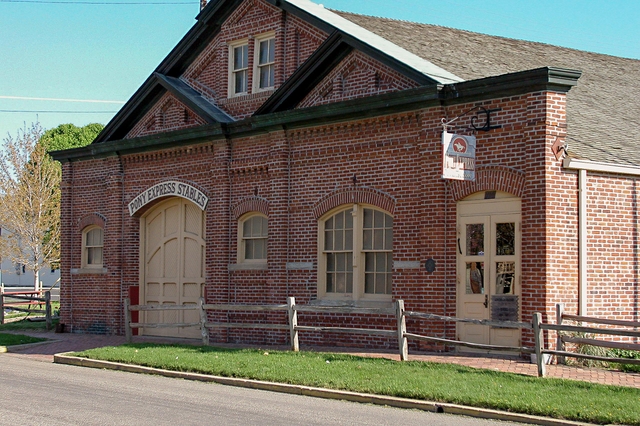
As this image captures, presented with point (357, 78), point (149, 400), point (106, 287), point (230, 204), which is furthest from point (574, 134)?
point (106, 287)

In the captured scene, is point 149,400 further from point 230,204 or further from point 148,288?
point 148,288

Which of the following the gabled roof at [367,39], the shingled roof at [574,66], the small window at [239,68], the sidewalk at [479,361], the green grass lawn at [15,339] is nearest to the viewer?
the sidewalk at [479,361]

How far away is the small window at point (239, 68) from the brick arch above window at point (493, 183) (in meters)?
7.50

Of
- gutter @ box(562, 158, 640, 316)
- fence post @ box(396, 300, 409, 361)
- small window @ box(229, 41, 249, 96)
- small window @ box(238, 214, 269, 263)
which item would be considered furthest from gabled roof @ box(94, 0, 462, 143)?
fence post @ box(396, 300, 409, 361)

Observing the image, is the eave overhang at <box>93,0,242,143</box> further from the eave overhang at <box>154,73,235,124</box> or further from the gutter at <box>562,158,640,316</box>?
the gutter at <box>562,158,640,316</box>

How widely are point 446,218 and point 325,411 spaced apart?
6185 mm

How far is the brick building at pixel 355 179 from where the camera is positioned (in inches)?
628

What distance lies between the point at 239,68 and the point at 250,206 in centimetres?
Result: 380

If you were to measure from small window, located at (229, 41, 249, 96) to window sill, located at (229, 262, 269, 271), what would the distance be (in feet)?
14.1

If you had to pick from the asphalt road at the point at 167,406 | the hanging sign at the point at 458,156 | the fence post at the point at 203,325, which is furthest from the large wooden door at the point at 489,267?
Answer: the fence post at the point at 203,325

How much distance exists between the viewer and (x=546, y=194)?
50.5ft

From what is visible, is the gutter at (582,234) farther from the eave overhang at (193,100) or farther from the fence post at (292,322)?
the eave overhang at (193,100)

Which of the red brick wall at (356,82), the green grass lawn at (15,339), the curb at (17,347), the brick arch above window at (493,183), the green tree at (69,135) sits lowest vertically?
the curb at (17,347)

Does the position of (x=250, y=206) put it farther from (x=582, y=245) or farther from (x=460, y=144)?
(x=582, y=245)
